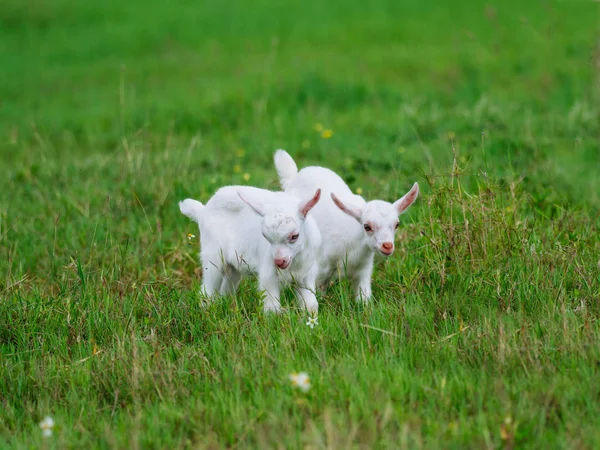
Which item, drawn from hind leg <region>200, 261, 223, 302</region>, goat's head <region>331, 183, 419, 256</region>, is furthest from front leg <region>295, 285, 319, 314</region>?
hind leg <region>200, 261, 223, 302</region>

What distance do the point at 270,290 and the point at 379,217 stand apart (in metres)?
0.77

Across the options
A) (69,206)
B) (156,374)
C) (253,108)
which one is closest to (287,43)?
(253,108)

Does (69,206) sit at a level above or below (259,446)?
below

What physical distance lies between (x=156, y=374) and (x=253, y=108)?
269 inches

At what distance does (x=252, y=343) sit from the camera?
4.30 m

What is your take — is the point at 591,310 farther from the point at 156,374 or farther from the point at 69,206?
the point at 69,206

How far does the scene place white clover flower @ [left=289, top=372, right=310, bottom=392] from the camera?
3.51 metres

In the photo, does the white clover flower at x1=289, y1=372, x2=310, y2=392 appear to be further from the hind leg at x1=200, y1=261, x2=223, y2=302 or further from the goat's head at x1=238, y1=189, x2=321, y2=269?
the hind leg at x1=200, y1=261, x2=223, y2=302

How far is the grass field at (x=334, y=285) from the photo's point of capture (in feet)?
11.5

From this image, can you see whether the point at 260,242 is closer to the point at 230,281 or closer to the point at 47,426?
the point at 230,281

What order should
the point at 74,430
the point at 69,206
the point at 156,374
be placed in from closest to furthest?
the point at 74,430 < the point at 156,374 < the point at 69,206

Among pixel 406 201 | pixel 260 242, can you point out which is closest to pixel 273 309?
pixel 260 242

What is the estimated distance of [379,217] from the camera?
470cm

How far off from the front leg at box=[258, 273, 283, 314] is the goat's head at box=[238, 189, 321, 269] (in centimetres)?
24
